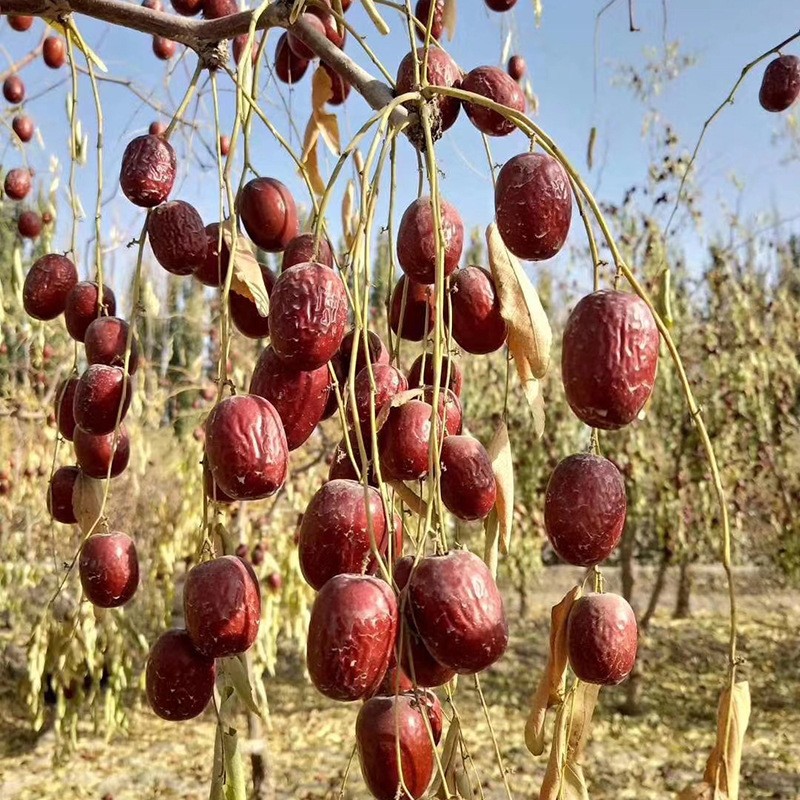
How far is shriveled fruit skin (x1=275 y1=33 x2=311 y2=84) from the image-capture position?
1.09 metres

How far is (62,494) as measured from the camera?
1.03 metres

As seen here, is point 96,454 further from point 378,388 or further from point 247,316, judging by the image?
point 378,388

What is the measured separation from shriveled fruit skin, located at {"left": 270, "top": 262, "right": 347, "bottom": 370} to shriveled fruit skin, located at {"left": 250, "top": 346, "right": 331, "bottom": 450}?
0.11ft

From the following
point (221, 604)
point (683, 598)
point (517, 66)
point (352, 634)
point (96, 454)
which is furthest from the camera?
point (683, 598)

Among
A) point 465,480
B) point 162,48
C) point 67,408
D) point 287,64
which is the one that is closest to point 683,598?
point 162,48

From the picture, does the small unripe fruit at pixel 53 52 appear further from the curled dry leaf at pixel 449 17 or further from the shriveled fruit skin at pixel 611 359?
the shriveled fruit skin at pixel 611 359

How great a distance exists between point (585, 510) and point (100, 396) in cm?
48

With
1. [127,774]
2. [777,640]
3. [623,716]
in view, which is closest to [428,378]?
[127,774]

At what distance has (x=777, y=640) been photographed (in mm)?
7148

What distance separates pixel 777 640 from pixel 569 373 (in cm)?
753

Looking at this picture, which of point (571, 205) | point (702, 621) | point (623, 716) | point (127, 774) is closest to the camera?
point (571, 205)

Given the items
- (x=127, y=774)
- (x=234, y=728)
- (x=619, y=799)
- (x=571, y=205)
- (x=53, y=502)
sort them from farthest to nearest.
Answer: (x=127, y=774) → (x=619, y=799) → (x=53, y=502) → (x=234, y=728) → (x=571, y=205)

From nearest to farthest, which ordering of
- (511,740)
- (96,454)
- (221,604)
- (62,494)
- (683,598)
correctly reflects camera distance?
1. (221,604)
2. (96,454)
3. (62,494)
4. (511,740)
5. (683,598)

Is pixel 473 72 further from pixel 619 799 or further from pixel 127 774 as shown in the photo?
pixel 127 774
